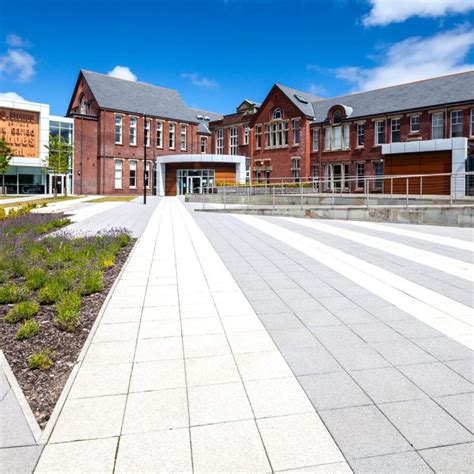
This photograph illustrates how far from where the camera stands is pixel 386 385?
3.83 metres

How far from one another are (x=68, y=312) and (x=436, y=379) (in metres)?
4.01

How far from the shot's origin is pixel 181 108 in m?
62.7

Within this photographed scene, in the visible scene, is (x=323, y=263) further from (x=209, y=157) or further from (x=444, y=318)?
(x=209, y=157)

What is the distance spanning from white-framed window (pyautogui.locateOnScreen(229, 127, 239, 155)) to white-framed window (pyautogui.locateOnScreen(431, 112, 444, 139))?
2841 centimetres

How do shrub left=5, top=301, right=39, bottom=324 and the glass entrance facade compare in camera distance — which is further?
the glass entrance facade

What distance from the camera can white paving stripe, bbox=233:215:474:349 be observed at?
539 cm

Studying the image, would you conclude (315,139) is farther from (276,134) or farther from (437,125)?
(437,125)

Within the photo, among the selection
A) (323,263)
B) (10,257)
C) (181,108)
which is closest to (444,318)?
(323,263)

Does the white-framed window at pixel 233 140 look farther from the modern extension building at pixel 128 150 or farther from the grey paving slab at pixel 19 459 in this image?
the grey paving slab at pixel 19 459

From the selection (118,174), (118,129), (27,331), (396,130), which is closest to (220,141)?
(118,129)

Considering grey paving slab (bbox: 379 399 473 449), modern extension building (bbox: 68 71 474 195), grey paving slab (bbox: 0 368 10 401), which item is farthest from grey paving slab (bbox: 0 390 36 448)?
modern extension building (bbox: 68 71 474 195)

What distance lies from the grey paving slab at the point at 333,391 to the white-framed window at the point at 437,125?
36.2 m

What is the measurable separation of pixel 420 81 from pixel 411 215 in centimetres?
2606

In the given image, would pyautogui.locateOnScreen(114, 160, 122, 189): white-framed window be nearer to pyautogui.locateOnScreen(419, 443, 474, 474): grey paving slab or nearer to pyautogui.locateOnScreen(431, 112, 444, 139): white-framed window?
pyautogui.locateOnScreen(431, 112, 444, 139): white-framed window
